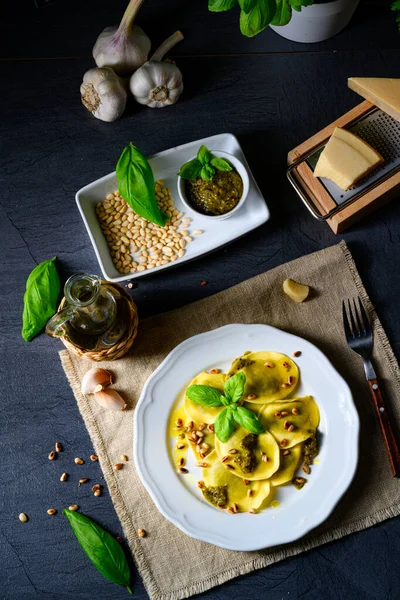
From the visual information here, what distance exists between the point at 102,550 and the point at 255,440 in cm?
49

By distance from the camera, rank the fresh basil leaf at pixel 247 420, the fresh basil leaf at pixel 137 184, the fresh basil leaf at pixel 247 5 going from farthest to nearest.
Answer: the fresh basil leaf at pixel 137 184
the fresh basil leaf at pixel 247 420
the fresh basil leaf at pixel 247 5

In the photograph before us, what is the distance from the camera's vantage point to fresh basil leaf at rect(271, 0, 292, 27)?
156 centimetres

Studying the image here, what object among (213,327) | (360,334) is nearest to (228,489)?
(213,327)

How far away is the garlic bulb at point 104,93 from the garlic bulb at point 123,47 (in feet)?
0.14

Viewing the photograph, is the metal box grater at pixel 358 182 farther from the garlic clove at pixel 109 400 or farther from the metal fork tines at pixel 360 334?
the garlic clove at pixel 109 400

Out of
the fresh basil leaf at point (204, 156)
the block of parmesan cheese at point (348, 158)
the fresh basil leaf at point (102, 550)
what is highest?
the block of parmesan cheese at point (348, 158)

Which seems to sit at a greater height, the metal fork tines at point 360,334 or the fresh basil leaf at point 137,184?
the fresh basil leaf at point 137,184

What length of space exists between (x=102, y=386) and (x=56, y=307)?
25 centimetres

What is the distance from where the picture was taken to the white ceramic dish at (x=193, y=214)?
70.0 inches

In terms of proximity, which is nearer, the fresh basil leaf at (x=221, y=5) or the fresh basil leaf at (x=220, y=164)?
the fresh basil leaf at (x=221, y=5)

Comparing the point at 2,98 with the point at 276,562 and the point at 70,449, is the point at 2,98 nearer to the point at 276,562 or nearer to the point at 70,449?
the point at 70,449

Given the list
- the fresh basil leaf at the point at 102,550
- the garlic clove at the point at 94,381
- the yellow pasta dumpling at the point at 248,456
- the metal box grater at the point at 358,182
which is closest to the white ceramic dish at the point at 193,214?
the metal box grater at the point at 358,182

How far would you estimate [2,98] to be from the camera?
6.31ft

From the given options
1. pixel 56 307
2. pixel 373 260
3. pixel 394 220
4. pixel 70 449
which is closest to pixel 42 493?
pixel 70 449
